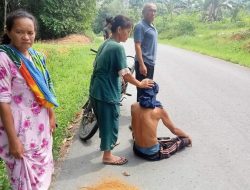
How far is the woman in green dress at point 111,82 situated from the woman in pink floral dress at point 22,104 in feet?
5.38

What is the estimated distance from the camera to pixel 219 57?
688 inches

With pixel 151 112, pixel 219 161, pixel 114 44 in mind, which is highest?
pixel 114 44

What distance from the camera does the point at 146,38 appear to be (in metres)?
6.42

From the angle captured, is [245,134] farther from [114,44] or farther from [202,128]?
[114,44]

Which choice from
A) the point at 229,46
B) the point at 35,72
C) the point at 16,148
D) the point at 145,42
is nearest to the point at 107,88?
the point at 145,42

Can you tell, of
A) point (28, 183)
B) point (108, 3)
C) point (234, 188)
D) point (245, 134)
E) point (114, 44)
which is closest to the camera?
point (28, 183)

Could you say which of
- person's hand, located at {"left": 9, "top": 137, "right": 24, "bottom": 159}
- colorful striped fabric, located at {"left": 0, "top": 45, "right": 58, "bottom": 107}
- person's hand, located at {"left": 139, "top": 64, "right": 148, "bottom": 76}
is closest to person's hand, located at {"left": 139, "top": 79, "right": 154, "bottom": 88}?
person's hand, located at {"left": 139, "top": 64, "right": 148, "bottom": 76}

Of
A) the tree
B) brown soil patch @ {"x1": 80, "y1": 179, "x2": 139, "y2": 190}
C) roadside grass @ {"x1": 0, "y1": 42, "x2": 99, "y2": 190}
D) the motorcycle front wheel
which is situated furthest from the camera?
the tree

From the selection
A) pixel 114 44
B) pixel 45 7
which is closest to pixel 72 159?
pixel 114 44

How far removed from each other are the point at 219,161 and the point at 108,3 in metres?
55.4

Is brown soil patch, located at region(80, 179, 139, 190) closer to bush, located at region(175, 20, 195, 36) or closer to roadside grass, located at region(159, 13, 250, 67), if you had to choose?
roadside grass, located at region(159, 13, 250, 67)

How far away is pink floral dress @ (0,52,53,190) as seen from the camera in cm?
287

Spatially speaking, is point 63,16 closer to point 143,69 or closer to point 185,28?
point 185,28

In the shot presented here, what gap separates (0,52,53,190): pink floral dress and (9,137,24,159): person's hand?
0.23 feet
